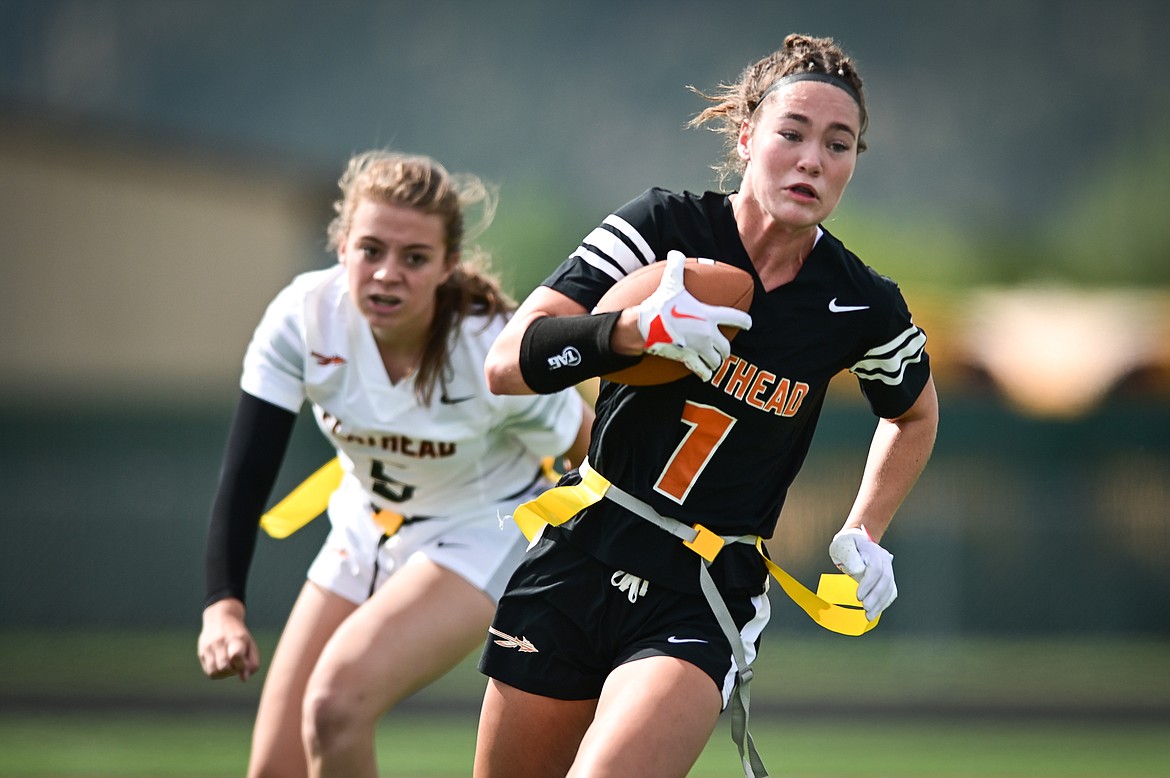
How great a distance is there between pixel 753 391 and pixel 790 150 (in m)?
0.54

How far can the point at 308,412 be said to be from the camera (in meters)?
12.8

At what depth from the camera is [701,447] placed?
11.3 feet

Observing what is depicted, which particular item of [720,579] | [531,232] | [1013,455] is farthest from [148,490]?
[531,232]

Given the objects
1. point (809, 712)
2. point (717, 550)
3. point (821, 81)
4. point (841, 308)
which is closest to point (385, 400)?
point (717, 550)

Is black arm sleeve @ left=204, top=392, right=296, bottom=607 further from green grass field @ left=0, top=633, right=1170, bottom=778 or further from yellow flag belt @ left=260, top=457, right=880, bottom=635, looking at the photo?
green grass field @ left=0, top=633, right=1170, bottom=778

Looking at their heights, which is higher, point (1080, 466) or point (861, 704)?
point (1080, 466)

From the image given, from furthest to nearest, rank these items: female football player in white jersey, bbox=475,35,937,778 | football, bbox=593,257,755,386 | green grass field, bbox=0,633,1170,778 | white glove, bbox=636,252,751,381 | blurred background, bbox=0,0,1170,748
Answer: blurred background, bbox=0,0,1170,748
green grass field, bbox=0,633,1170,778
female football player in white jersey, bbox=475,35,937,778
football, bbox=593,257,755,386
white glove, bbox=636,252,751,381

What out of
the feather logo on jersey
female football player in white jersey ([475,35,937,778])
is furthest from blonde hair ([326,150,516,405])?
female football player in white jersey ([475,35,937,778])

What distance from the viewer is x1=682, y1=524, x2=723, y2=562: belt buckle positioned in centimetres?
340

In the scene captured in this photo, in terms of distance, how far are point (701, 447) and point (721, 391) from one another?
14 cm

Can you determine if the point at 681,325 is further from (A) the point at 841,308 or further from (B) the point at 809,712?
(B) the point at 809,712

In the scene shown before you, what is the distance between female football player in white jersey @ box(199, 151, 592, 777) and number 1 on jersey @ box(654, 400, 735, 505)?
0.96 meters

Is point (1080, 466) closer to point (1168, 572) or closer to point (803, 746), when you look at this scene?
point (1168, 572)

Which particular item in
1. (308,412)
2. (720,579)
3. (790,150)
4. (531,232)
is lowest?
(531,232)
